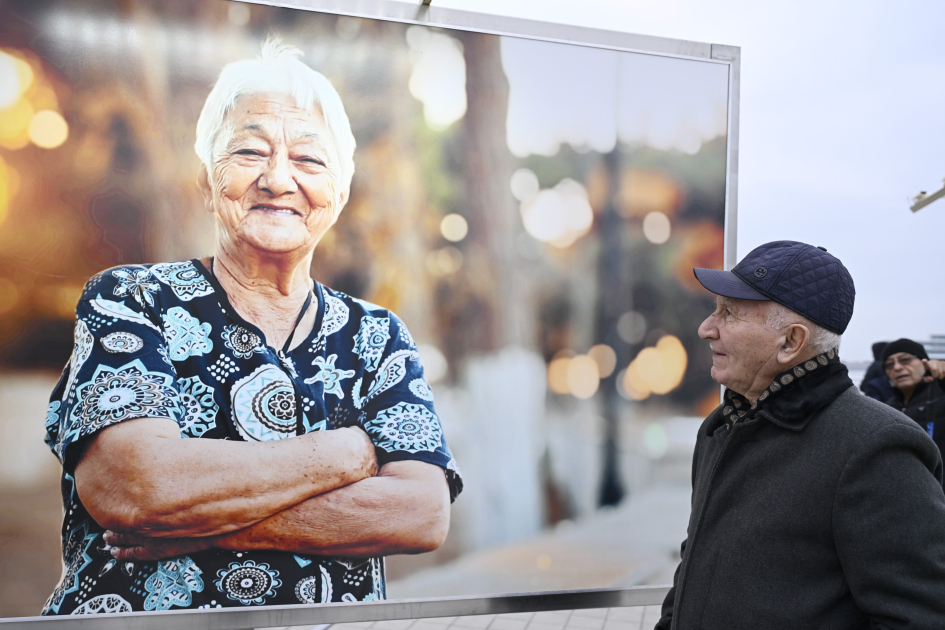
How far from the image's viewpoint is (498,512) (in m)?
2.34

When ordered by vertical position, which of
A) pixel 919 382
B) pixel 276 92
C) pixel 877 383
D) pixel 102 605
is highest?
pixel 276 92

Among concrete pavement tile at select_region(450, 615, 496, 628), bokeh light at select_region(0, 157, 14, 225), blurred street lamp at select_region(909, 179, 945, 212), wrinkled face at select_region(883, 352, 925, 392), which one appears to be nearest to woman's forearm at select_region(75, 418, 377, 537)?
bokeh light at select_region(0, 157, 14, 225)

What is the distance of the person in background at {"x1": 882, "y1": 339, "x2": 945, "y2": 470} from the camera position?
3.54 metres

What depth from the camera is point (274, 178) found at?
2.19 m

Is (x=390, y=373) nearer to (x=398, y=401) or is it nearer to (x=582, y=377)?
(x=398, y=401)

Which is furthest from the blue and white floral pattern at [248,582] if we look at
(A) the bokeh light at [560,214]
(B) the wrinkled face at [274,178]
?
(A) the bokeh light at [560,214]

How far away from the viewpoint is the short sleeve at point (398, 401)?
7.27ft

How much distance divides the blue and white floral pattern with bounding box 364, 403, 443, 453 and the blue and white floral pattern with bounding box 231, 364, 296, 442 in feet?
0.96

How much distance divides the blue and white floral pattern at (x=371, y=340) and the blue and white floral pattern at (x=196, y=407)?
0.53 metres

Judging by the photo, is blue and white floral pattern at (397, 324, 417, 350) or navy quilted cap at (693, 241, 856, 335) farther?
blue and white floral pattern at (397, 324, 417, 350)

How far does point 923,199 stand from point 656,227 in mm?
4376

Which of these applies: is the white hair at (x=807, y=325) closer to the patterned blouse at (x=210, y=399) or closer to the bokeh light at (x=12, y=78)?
the patterned blouse at (x=210, y=399)

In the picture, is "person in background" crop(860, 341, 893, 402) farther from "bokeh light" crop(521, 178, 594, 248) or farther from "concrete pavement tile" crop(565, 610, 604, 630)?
"bokeh light" crop(521, 178, 594, 248)

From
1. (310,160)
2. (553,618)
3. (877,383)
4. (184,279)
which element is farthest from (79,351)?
(877,383)
